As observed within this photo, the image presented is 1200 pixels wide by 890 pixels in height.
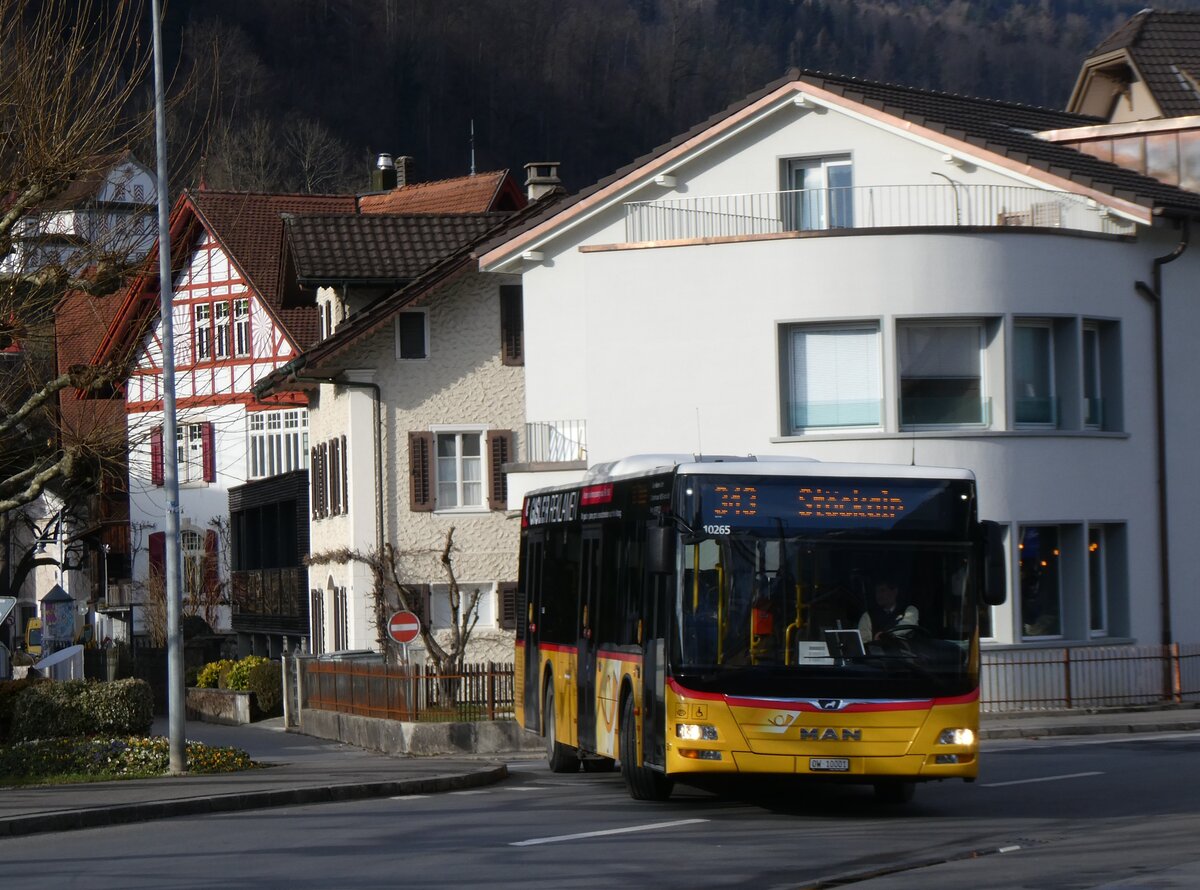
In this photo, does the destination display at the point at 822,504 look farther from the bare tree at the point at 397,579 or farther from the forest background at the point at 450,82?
the forest background at the point at 450,82

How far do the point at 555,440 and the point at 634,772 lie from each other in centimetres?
1761

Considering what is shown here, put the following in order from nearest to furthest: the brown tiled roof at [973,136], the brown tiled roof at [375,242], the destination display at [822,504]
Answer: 1. the destination display at [822,504]
2. the brown tiled roof at [973,136]
3. the brown tiled roof at [375,242]

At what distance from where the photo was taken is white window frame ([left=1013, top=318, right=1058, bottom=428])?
3053cm

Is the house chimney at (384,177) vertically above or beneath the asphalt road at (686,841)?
above

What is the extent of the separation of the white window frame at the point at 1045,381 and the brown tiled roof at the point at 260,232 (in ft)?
91.5

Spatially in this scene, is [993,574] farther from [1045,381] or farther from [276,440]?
[276,440]

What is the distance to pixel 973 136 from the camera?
3278cm

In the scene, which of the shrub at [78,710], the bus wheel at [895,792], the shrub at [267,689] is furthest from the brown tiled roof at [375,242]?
the bus wheel at [895,792]

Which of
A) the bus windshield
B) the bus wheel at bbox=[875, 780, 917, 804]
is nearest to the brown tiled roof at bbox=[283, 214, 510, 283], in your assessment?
the bus wheel at bbox=[875, 780, 917, 804]

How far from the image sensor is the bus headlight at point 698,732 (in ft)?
51.0

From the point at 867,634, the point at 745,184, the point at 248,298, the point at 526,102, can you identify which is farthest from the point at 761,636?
the point at 526,102

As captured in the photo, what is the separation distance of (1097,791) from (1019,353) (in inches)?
546

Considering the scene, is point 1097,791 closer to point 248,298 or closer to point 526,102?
point 248,298

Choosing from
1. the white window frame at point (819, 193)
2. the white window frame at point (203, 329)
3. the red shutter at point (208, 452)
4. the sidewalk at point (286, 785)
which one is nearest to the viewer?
the sidewalk at point (286, 785)
